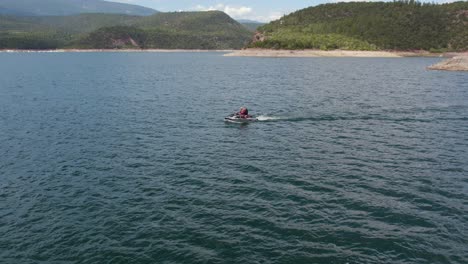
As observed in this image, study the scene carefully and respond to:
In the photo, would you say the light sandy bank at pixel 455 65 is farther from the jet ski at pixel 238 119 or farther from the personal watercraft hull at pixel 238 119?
the jet ski at pixel 238 119

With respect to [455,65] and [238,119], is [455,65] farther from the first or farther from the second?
[238,119]

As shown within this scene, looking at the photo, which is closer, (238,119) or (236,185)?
(236,185)

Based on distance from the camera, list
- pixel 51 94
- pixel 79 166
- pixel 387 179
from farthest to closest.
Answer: pixel 51 94 → pixel 79 166 → pixel 387 179

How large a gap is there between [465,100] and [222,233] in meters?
73.9

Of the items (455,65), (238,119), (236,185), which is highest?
(455,65)

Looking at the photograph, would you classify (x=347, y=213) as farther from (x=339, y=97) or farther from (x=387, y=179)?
(x=339, y=97)

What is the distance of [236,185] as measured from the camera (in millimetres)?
36469

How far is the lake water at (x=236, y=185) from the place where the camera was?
25953 millimetres

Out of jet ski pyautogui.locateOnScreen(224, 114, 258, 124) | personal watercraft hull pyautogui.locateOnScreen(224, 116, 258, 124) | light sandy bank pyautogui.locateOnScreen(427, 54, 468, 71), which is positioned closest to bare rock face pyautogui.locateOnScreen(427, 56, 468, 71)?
light sandy bank pyautogui.locateOnScreen(427, 54, 468, 71)

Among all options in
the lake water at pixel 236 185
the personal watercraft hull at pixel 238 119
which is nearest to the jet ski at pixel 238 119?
the personal watercraft hull at pixel 238 119

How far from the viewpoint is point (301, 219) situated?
29469 mm

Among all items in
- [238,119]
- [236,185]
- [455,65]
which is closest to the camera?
[236,185]

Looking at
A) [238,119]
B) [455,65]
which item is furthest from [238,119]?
[455,65]

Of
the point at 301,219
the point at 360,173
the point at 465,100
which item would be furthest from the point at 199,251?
the point at 465,100
